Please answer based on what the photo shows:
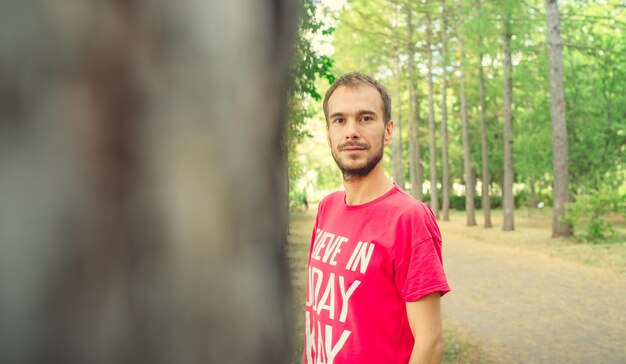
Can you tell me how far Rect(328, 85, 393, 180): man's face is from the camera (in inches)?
70.9

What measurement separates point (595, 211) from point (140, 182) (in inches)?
708

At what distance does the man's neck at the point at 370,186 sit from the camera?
1896 millimetres

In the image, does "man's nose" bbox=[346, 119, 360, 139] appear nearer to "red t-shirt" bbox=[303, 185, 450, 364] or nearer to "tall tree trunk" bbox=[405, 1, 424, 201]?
"red t-shirt" bbox=[303, 185, 450, 364]

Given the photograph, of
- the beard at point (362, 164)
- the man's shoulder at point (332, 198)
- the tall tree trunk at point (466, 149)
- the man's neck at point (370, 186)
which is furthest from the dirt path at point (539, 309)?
the tall tree trunk at point (466, 149)

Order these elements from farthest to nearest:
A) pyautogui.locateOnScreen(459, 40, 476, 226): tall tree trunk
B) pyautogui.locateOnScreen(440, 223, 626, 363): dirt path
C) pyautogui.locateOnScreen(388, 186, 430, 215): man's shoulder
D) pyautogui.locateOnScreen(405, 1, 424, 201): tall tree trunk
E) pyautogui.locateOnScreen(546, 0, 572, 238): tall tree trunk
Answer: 1. pyautogui.locateOnScreen(405, 1, 424, 201): tall tree trunk
2. pyautogui.locateOnScreen(459, 40, 476, 226): tall tree trunk
3. pyautogui.locateOnScreen(546, 0, 572, 238): tall tree trunk
4. pyautogui.locateOnScreen(440, 223, 626, 363): dirt path
5. pyautogui.locateOnScreen(388, 186, 430, 215): man's shoulder

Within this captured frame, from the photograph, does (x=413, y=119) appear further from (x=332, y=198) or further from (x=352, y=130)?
(x=352, y=130)

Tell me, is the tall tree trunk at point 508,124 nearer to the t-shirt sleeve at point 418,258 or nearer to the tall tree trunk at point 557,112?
the tall tree trunk at point 557,112

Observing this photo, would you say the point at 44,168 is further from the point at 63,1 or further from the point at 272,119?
the point at 272,119

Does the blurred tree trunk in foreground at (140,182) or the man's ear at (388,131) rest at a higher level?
the man's ear at (388,131)

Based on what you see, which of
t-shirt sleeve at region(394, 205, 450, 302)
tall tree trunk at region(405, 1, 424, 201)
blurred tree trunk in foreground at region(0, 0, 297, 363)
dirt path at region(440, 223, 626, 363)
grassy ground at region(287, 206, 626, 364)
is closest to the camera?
blurred tree trunk in foreground at region(0, 0, 297, 363)

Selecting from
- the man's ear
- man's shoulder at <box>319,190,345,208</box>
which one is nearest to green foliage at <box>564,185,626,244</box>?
man's shoulder at <box>319,190,345,208</box>

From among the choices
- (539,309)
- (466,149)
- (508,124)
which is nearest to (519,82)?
(508,124)

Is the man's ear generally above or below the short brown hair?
below

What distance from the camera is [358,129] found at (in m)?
1.79
